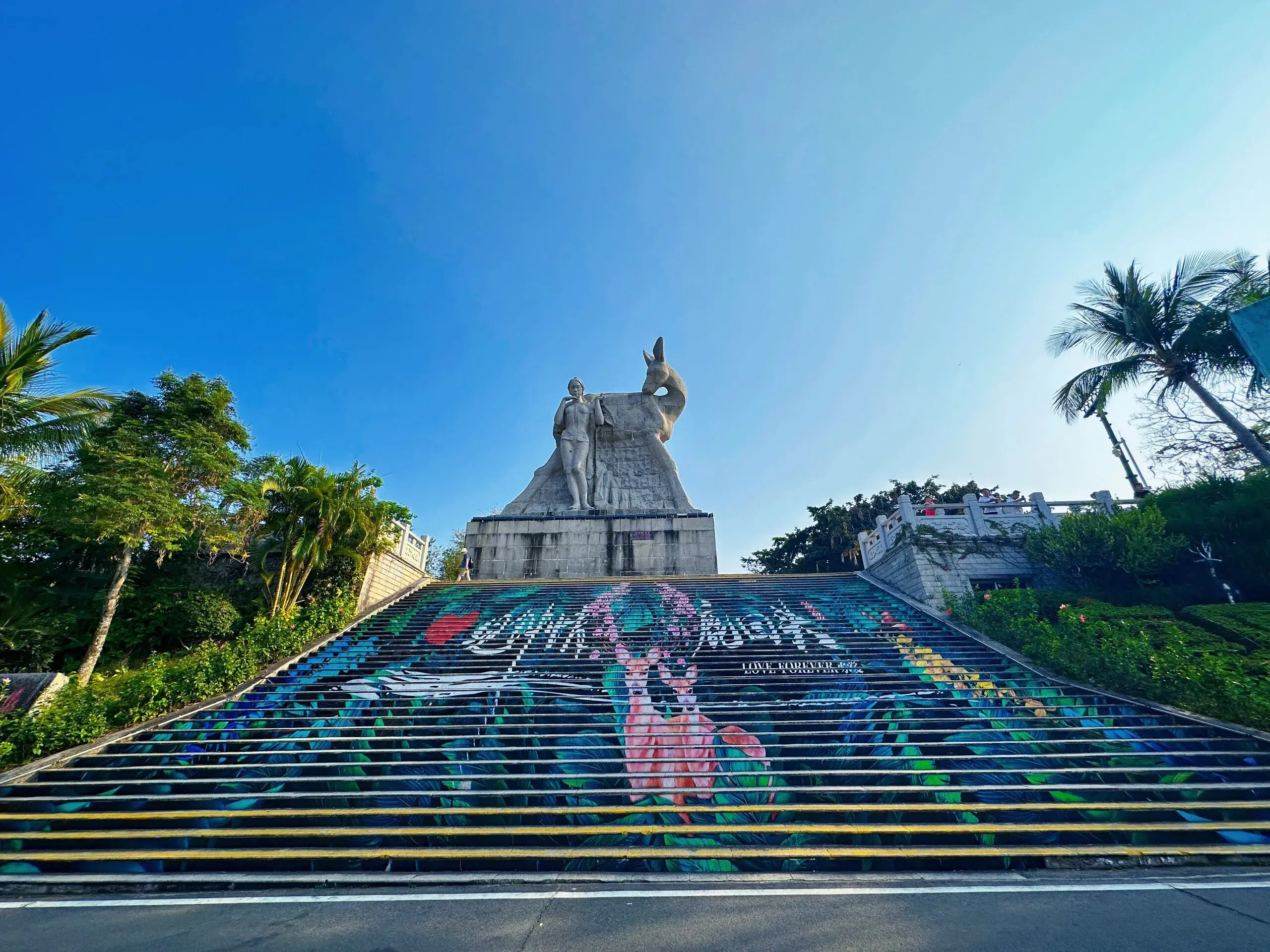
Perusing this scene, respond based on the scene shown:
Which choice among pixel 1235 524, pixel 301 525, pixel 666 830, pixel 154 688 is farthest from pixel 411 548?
pixel 1235 524

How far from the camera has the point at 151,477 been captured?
882 centimetres

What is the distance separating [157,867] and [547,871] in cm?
298

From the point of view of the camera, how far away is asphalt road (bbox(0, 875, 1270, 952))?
288 cm

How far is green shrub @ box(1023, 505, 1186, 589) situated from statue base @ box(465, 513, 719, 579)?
780 cm

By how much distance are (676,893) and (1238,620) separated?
9739 millimetres

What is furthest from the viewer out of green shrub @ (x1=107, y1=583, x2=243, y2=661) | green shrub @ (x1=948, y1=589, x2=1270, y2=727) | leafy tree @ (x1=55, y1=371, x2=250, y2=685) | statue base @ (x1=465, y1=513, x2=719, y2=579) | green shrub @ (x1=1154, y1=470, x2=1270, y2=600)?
statue base @ (x1=465, y1=513, x2=719, y2=579)

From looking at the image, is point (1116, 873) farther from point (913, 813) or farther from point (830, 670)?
point (830, 670)

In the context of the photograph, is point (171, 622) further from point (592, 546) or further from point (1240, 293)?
point (1240, 293)

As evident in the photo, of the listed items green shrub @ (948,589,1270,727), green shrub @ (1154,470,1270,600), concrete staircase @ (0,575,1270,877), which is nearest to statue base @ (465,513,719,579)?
concrete staircase @ (0,575,1270,877)

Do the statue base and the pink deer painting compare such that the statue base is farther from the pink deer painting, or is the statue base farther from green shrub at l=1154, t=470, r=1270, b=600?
green shrub at l=1154, t=470, r=1270, b=600

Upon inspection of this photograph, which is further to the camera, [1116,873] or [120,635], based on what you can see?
[120,635]

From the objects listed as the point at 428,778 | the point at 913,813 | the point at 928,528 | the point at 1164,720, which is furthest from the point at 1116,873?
the point at 928,528

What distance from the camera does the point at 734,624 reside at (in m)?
9.63

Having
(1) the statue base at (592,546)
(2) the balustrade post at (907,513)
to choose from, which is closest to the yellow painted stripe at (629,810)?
(2) the balustrade post at (907,513)
